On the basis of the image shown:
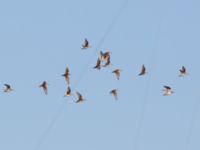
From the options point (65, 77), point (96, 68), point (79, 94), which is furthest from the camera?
point (79, 94)

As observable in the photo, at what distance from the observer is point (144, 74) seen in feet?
292

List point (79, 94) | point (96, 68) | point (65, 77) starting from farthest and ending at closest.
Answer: point (79, 94)
point (65, 77)
point (96, 68)

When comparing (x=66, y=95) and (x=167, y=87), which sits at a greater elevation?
(x=167, y=87)

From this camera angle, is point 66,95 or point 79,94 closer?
point 66,95

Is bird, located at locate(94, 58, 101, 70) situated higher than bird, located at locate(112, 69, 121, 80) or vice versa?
bird, located at locate(112, 69, 121, 80)

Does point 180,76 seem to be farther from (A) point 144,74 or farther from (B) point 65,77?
(B) point 65,77

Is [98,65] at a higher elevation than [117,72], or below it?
below

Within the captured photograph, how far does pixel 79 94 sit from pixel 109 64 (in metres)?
9.94

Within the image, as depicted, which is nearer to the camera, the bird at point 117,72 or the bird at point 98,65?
the bird at point 98,65

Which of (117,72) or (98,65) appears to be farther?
(117,72)

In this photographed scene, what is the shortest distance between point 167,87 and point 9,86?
14256 mm

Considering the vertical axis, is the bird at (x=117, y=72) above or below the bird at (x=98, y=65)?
above

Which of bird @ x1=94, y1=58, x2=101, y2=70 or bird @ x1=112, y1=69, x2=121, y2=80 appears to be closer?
bird @ x1=94, y1=58, x2=101, y2=70

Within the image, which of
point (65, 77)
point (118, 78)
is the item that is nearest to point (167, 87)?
point (118, 78)
